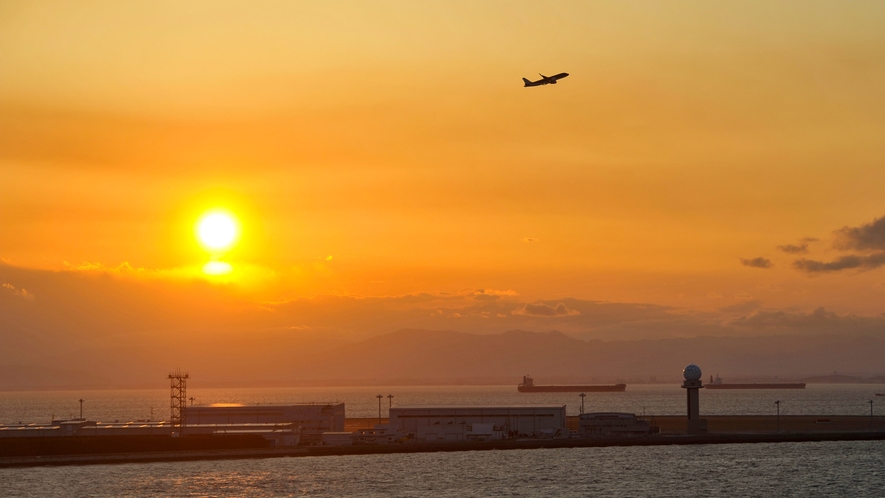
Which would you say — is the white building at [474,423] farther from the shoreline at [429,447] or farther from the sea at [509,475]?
the sea at [509,475]

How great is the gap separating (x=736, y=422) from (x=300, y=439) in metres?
84.7

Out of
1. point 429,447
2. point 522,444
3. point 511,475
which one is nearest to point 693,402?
point 522,444

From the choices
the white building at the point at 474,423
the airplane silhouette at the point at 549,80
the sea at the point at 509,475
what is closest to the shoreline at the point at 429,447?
the sea at the point at 509,475

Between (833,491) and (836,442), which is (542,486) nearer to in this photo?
(833,491)

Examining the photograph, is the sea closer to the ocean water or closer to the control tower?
the ocean water

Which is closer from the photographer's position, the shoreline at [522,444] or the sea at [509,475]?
the sea at [509,475]

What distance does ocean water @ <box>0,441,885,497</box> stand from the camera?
103 meters

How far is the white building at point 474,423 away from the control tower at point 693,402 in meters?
19.5

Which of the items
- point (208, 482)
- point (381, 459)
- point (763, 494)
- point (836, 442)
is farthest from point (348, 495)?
point (836, 442)

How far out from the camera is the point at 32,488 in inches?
4301

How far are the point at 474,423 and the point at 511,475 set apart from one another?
37006 millimetres

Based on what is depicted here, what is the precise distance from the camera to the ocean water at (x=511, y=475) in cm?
10319

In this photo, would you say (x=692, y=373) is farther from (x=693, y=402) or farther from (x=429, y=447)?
(x=429, y=447)

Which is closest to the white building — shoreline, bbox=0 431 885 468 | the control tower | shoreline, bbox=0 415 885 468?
shoreline, bbox=0 415 885 468
